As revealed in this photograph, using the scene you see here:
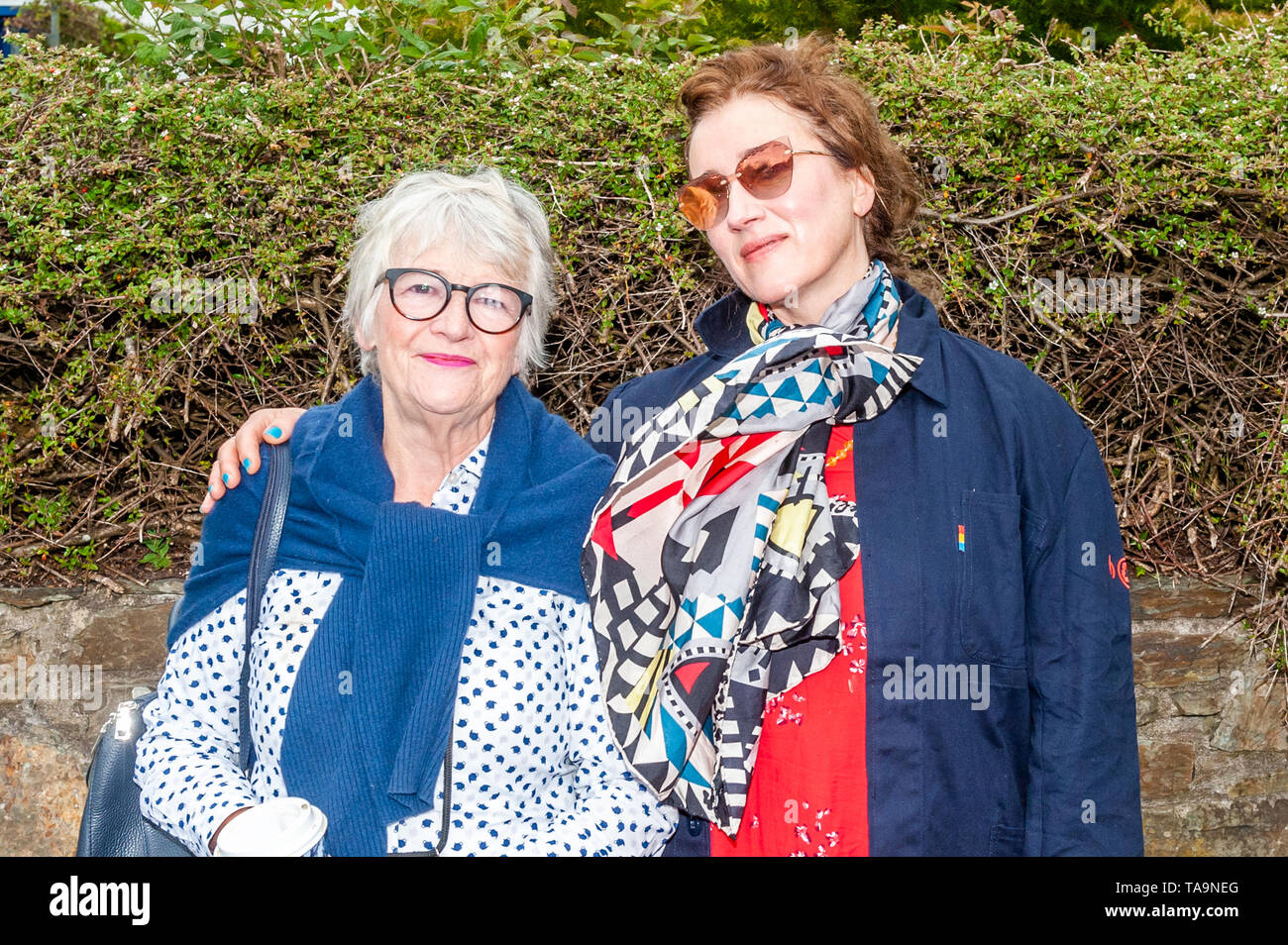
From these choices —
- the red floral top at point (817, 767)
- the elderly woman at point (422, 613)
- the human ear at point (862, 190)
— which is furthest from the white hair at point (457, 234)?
the red floral top at point (817, 767)

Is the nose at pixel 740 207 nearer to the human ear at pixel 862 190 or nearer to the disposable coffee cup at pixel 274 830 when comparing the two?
the human ear at pixel 862 190

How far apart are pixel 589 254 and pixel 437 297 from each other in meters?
1.48

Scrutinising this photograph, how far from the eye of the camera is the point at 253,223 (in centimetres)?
341

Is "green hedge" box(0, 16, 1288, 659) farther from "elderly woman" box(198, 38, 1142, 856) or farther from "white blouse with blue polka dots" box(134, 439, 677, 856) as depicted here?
"white blouse with blue polka dots" box(134, 439, 677, 856)

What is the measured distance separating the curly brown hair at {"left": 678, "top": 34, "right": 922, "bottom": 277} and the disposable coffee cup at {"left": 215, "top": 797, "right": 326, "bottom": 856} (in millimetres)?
1660

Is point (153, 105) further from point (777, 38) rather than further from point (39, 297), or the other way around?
point (777, 38)

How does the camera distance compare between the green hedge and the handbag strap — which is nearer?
the handbag strap

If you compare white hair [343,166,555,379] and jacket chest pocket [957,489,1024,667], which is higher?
white hair [343,166,555,379]

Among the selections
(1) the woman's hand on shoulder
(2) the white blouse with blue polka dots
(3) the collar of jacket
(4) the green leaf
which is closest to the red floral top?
(2) the white blouse with blue polka dots

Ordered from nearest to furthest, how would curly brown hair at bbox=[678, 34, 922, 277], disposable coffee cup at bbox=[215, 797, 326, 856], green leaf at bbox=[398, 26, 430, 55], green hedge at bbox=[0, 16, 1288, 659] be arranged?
disposable coffee cup at bbox=[215, 797, 326, 856], curly brown hair at bbox=[678, 34, 922, 277], green hedge at bbox=[0, 16, 1288, 659], green leaf at bbox=[398, 26, 430, 55]

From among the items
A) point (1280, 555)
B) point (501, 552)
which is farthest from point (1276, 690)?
point (501, 552)

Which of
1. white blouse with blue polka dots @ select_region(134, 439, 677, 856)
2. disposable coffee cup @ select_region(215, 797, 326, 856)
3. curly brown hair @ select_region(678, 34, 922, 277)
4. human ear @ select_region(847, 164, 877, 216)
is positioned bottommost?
disposable coffee cup @ select_region(215, 797, 326, 856)

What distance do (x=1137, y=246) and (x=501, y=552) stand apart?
2.60 meters

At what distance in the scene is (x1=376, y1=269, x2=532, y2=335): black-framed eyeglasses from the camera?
2088 millimetres
